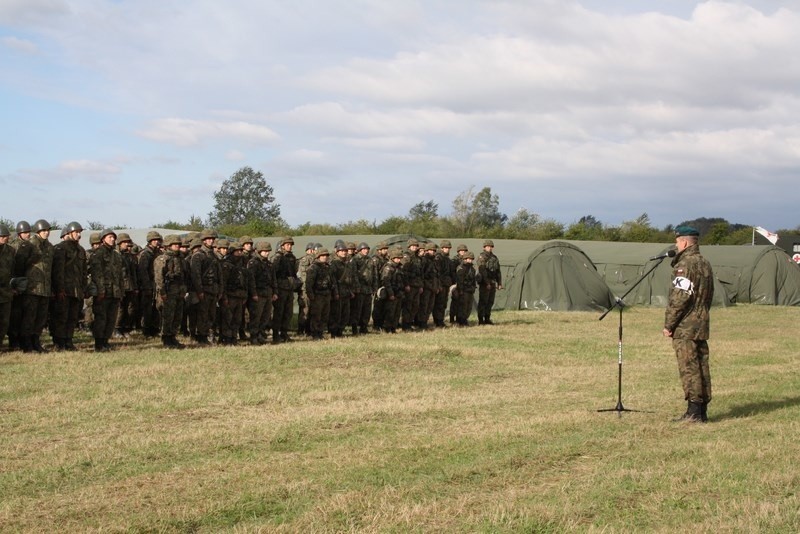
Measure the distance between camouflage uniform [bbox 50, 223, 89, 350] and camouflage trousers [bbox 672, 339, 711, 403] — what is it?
9.81 meters

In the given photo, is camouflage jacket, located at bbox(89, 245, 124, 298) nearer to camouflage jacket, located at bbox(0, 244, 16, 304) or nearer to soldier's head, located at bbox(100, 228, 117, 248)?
soldier's head, located at bbox(100, 228, 117, 248)

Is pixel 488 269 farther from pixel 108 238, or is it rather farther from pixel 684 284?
pixel 684 284

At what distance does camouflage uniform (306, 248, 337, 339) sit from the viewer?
58.7ft

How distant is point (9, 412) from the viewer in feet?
31.7

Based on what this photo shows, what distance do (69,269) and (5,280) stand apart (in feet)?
3.46

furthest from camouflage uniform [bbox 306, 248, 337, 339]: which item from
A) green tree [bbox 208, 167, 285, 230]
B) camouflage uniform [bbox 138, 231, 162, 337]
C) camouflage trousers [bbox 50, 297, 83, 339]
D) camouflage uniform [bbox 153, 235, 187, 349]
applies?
green tree [bbox 208, 167, 285, 230]

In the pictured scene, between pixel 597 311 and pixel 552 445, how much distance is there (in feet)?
65.1

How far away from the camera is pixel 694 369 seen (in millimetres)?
9625

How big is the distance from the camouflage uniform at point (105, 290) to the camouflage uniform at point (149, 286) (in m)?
1.79

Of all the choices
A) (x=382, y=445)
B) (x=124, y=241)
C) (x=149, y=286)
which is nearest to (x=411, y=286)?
(x=149, y=286)

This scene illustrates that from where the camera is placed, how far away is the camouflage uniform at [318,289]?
17.9m

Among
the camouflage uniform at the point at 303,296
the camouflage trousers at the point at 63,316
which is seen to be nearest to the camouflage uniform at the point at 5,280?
the camouflage trousers at the point at 63,316

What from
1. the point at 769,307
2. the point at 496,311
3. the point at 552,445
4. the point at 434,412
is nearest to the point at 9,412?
the point at 434,412

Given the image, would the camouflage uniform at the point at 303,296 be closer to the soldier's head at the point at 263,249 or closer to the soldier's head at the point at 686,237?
the soldier's head at the point at 263,249
